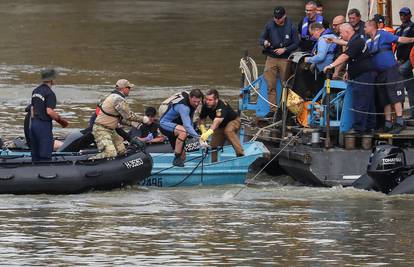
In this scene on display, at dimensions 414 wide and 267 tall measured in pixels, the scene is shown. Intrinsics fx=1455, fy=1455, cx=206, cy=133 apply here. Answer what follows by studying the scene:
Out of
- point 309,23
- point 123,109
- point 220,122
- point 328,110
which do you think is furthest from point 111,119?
point 309,23

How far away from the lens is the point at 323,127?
19250mm

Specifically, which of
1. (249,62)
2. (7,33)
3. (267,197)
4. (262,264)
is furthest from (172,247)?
(7,33)

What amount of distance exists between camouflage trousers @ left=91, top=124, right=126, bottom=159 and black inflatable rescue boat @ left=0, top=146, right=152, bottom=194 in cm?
12

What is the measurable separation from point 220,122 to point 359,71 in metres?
1.93

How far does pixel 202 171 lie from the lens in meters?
19.2

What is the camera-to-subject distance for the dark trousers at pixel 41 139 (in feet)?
60.8

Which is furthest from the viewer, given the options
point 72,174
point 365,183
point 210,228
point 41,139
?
point 365,183

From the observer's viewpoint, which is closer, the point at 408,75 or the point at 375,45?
the point at 375,45

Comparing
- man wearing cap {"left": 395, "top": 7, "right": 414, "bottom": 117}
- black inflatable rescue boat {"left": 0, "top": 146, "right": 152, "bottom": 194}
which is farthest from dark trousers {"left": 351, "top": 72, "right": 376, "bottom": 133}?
black inflatable rescue boat {"left": 0, "top": 146, "right": 152, "bottom": 194}

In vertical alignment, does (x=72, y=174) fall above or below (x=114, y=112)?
below

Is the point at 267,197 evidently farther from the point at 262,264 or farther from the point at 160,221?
the point at 262,264

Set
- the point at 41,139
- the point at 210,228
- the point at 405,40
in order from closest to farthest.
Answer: the point at 210,228, the point at 41,139, the point at 405,40

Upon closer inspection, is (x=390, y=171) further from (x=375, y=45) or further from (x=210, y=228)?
(x=210, y=228)

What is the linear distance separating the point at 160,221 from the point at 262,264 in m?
2.65
